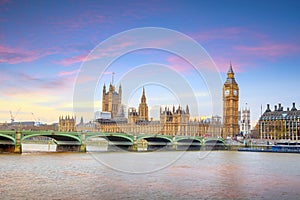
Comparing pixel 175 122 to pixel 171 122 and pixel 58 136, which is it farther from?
pixel 58 136

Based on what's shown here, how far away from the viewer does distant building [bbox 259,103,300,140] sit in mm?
77500

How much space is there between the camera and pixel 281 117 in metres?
80.5

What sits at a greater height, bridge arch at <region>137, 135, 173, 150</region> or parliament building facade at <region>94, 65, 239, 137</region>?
parliament building facade at <region>94, 65, 239, 137</region>

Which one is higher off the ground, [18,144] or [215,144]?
[18,144]

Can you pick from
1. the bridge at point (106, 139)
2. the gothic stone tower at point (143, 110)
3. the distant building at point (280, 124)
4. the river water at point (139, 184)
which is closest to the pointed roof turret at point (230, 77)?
the distant building at point (280, 124)

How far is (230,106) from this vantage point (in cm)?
9275

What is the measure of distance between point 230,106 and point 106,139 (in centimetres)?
4817

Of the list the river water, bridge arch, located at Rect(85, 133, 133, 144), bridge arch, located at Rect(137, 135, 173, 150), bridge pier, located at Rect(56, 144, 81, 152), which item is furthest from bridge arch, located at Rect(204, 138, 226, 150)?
the river water

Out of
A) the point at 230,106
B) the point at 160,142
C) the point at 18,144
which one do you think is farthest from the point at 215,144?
the point at 18,144

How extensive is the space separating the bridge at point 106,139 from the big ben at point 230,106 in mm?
25007

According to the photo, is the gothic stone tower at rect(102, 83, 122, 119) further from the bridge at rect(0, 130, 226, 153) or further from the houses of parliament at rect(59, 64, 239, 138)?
the bridge at rect(0, 130, 226, 153)

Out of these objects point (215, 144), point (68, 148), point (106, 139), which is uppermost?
point (106, 139)

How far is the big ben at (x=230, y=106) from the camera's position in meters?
89.8

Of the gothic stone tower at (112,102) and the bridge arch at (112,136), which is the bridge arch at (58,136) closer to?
the bridge arch at (112,136)
